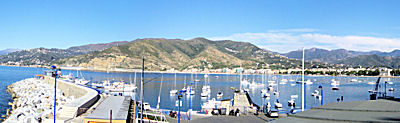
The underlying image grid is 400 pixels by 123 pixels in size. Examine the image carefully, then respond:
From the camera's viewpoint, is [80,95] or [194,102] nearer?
[80,95]

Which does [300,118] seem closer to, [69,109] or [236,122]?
[236,122]

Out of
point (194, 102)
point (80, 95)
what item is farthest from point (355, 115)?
point (194, 102)

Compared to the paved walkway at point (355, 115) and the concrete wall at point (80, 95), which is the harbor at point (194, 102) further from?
the paved walkway at point (355, 115)

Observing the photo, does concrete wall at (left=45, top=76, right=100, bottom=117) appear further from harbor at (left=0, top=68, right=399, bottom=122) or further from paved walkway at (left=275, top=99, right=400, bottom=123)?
paved walkway at (left=275, top=99, right=400, bottom=123)

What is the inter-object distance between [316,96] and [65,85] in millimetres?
57425

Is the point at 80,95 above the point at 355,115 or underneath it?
underneath

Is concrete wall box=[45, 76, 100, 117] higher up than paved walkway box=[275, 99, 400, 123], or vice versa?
paved walkway box=[275, 99, 400, 123]

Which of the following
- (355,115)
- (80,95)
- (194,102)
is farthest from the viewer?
(194,102)

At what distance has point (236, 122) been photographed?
81.4 feet

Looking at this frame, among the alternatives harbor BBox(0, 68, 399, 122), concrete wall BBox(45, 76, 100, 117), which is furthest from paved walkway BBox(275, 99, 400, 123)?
concrete wall BBox(45, 76, 100, 117)

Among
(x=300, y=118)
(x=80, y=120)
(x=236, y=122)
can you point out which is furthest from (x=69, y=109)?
(x=300, y=118)

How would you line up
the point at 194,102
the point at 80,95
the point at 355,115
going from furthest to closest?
the point at 194,102 → the point at 80,95 → the point at 355,115

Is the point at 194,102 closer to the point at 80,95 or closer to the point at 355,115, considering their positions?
the point at 80,95

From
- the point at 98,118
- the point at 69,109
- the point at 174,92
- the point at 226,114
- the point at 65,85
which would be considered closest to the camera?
the point at 98,118
